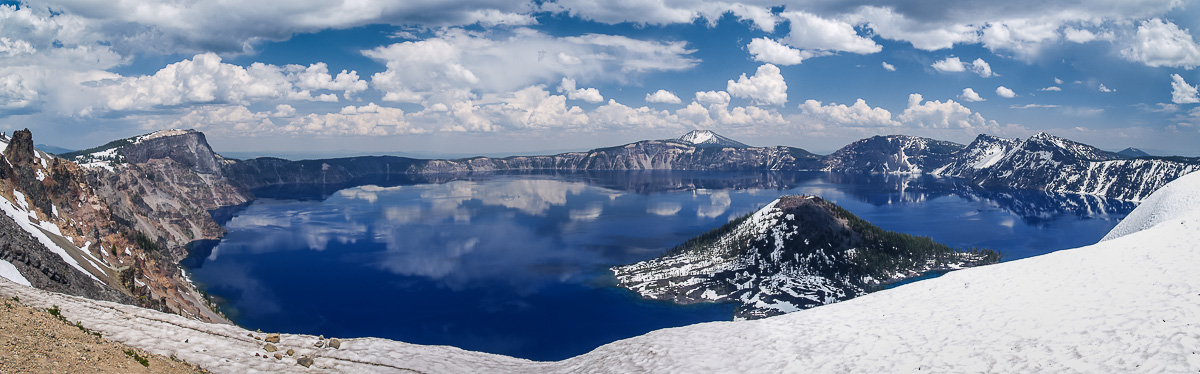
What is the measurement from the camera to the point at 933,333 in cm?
2262

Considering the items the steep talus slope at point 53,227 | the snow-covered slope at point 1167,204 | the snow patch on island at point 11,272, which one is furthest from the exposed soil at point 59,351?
the snow-covered slope at point 1167,204

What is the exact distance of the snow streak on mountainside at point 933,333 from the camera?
1912cm

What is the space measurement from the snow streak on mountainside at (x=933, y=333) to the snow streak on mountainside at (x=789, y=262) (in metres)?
105

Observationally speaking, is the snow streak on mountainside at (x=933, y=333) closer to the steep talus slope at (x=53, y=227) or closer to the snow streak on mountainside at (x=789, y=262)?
the steep talus slope at (x=53, y=227)

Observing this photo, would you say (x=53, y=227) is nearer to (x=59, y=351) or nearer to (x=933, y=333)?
(x=59, y=351)

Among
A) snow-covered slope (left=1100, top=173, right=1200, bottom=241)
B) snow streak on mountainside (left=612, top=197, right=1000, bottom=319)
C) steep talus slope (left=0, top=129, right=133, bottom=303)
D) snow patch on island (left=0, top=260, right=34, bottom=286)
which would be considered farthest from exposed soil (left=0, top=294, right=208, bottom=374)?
snow streak on mountainside (left=612, top=197, right=1000, bottom=319)

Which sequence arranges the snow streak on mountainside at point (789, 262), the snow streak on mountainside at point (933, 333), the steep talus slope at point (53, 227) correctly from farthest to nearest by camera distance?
1. the snow streak on mountainside at point (789, 262)
2. the steep talus slope at point (53, 227)
3. the snow streak on mountainside at point (933, 333)

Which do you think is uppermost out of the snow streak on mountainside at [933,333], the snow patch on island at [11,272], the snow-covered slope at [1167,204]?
the snow-covered slope at [1167,204]

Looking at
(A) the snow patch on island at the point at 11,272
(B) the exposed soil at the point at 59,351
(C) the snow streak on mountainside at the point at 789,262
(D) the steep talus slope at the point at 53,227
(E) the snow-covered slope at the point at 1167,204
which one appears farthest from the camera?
(C) the snow streak on mountainside at the point at 789,262

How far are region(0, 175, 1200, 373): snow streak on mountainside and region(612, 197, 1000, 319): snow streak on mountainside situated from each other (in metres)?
105

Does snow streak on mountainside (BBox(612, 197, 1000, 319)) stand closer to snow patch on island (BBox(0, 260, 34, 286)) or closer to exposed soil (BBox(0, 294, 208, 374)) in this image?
snow patch on island (BBox(0, 260, 34, 286))

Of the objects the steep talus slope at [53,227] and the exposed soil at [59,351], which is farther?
the steep talus slope at [53,227]

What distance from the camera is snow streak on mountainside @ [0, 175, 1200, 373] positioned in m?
19.1

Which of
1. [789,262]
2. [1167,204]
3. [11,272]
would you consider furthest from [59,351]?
[789,262]
